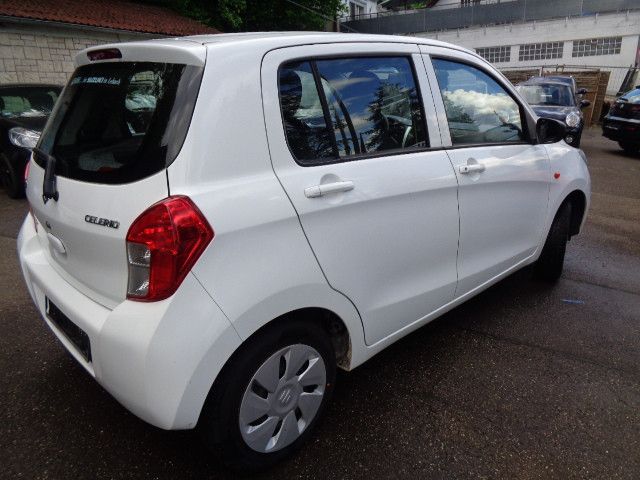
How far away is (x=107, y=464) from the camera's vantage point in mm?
2018

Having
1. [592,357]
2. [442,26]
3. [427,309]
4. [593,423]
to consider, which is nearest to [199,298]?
[427,309]

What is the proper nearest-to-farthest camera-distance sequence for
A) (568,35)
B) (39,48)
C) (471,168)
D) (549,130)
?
1. (471,168)
2. (549,130)
3. (39,48)
4. (568,35)

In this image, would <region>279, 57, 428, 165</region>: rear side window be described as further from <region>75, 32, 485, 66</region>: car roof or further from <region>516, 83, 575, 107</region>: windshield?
<region>516, 83, 575, 107</region>: windshield

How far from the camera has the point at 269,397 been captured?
6.06 ft

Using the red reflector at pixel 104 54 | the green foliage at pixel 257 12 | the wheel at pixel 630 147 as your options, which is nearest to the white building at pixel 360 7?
the green foliage at pixel 257 12

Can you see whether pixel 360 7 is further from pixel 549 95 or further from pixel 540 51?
pixel 549 95

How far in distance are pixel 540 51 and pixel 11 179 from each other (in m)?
28.5

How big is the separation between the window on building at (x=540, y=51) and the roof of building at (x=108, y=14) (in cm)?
1870

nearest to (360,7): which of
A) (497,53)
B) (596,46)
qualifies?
(497,53)

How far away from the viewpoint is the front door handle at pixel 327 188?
1.82m

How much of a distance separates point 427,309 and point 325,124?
1.13 metres

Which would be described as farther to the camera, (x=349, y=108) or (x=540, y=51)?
(x=540, y=51)

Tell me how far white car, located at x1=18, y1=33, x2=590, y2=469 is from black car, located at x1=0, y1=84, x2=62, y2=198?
4717 millimetres

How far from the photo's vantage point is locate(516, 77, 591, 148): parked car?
984 centimetres
